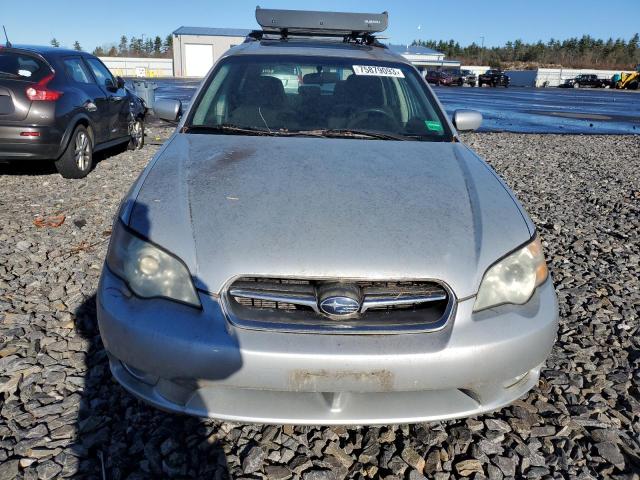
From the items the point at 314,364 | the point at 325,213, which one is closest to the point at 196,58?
the point at 325,213

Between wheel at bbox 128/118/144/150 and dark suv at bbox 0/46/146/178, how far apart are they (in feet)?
3.79

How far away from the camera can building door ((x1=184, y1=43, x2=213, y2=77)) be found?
54.8 metres

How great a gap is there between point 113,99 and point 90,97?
2.48 feet

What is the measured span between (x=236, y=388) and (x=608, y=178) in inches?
284

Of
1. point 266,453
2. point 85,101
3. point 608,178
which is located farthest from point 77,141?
point 608,178

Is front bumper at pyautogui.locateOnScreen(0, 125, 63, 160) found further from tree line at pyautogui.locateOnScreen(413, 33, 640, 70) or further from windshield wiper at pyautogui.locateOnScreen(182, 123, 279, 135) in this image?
tree line at pyautogui.locateOnScreen(413, 33, 640, 70)

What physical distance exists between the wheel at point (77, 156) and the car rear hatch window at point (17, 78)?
0.63m

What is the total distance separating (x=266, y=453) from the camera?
204cm

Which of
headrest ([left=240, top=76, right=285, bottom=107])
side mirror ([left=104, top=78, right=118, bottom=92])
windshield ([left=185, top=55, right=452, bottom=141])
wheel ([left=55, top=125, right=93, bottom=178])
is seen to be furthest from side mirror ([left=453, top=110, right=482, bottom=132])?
side mirror ([left=104, top=78, right=118, bottom=92])

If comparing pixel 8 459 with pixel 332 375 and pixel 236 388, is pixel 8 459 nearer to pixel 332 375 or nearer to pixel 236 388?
pixel 236 388

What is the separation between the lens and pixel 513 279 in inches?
75.5

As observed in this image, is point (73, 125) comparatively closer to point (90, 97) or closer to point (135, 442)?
point (90, 97)

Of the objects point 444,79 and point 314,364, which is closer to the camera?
point 314,364

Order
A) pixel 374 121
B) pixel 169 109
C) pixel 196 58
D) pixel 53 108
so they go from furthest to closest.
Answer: pixel 196 58 → pixel 53 108 → pixel 169 109 → pixel 374 121
